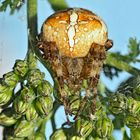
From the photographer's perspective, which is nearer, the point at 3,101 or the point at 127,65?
the point at 3,101

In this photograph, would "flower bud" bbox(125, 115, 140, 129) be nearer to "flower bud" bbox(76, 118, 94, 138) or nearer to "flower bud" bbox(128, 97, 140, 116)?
"flower bud" bbox(128, 97, 140, 116)

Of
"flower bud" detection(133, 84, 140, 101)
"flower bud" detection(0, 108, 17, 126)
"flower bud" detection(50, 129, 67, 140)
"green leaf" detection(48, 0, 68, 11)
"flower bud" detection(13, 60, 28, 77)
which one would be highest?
"green leaf" detection(48, 0, 68, 11)

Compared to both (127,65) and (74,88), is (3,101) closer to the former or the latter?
(74,88)

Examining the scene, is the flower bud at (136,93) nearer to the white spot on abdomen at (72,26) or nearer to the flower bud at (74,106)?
the flower bud at (74,106)

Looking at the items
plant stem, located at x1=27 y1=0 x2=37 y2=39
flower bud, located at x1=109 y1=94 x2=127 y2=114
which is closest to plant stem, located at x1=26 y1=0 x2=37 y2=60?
plant stem, located at x1=27 y1=0 x2=37 y2=39

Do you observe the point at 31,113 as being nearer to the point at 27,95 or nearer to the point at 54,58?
the point at 27,95

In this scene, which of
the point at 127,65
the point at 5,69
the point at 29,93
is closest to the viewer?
the point at 29,93

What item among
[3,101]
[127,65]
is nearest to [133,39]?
[127,65]
